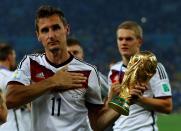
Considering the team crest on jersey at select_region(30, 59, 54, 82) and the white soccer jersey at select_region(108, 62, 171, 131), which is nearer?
the team crest on jersey at select_region(30, 59, 54, 82)

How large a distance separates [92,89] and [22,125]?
2.76 m

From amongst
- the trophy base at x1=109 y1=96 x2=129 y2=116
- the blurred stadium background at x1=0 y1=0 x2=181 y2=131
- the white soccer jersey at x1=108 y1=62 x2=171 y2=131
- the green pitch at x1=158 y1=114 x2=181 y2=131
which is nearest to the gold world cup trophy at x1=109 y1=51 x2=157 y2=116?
the trophy base at x1=109 y1=96 x2=129 y2=116

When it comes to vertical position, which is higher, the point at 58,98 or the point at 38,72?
the point at 38,72

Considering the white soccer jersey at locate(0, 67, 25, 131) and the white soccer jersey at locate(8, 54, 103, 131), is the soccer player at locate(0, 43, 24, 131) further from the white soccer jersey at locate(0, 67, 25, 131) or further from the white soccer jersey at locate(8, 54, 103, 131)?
→ the white soccer jersey at locate(8, 54, 103, 131)

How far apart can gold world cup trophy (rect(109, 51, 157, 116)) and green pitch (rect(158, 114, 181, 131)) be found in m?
12.0

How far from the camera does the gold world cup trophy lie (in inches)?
121

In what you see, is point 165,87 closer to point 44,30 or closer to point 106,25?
point 44,30

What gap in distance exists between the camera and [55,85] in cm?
331

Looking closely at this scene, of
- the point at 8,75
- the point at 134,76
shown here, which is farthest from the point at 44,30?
the point at 8,75

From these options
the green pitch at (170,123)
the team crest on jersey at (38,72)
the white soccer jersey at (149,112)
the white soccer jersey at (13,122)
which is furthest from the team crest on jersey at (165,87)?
the green pitch at (170,123)

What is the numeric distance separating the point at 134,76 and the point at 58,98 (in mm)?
541

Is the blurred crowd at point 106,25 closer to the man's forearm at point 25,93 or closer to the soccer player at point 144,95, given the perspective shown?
the soccer player at point 144,95

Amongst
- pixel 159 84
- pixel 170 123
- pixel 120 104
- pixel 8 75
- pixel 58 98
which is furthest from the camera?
pixel 170 123

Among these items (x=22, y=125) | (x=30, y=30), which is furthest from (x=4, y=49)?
(x=30, y=30)
